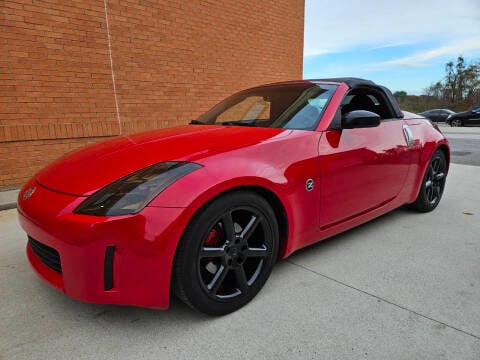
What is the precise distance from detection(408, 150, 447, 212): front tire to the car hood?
217 centimetres

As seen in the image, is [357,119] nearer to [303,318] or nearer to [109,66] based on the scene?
[303,318]

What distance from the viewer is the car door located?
8.12ft

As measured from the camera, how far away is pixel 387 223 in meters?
3.54

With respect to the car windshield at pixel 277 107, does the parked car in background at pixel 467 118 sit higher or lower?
Answer: lower

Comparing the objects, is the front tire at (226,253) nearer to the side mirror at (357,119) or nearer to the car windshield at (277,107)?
the car windshield at (277,107)

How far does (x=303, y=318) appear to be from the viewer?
1994 mm

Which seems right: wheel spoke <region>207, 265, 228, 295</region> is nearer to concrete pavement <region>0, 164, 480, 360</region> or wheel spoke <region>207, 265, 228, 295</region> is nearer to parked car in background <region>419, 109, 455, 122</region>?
concrete pavement <region>0, 164, 480, 360</region>

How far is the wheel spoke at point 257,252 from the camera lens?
6.85 feet

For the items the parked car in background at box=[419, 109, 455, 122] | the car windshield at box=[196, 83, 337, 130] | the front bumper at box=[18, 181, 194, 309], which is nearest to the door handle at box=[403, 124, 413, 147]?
the car windshield at box=[196, 83, 337, 130]

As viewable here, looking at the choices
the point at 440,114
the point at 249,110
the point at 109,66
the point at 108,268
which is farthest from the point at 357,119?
the point at 440,114

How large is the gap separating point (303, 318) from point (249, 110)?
1.76 metres

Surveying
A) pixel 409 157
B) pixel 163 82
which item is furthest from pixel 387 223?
pixel 163 82

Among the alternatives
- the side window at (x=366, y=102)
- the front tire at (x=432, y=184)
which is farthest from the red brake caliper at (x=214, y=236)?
the front tire at (x=432, y=184)

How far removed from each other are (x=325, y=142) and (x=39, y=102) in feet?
13.8
